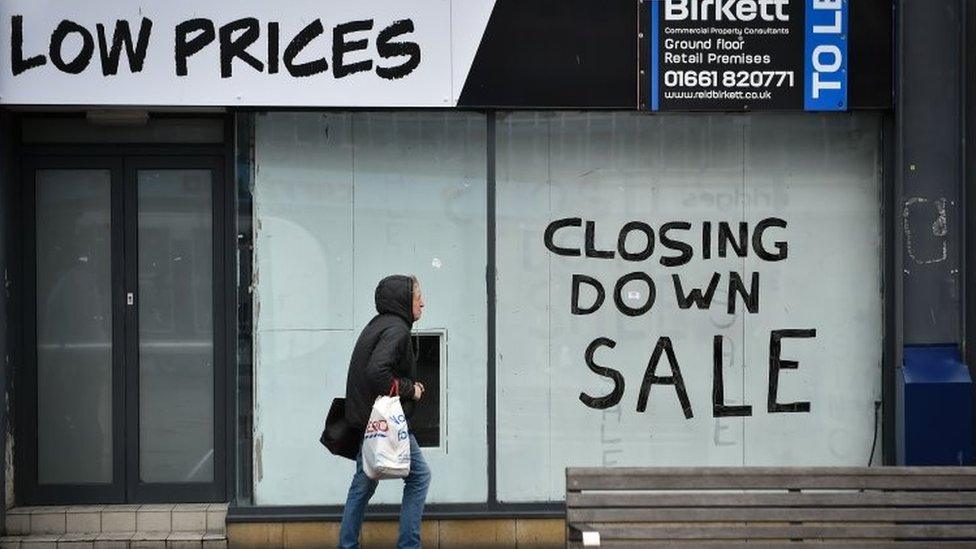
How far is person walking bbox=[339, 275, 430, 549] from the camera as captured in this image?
23.8 ft

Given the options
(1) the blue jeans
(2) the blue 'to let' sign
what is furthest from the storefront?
(1) the blue jeans

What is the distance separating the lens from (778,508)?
6.30 meters

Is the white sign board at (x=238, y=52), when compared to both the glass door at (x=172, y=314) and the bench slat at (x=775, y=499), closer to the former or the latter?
the glass door at (x=172, y=314)

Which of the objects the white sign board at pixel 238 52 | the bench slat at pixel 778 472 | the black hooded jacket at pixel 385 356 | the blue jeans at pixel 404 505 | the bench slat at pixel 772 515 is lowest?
the blue jeans at pixel 404 505

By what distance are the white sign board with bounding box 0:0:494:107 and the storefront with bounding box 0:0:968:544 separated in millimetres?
271

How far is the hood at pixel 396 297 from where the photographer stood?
7.36 m

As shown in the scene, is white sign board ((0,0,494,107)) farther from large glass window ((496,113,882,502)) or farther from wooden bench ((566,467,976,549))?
wooden bench ((566,467,976,549))

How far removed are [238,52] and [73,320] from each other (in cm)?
199

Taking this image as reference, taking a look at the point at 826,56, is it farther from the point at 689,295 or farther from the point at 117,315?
the point at 117,315

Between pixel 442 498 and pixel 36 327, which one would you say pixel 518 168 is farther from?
pixel 36 327

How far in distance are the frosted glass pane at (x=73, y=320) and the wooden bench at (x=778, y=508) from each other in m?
3.68

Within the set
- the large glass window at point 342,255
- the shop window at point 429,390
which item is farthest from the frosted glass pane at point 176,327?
the shop window at point 429,390

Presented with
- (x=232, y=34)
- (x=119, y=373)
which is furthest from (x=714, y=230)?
(x=119, y=373)

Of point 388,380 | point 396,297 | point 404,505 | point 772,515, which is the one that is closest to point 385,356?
point 388,380
